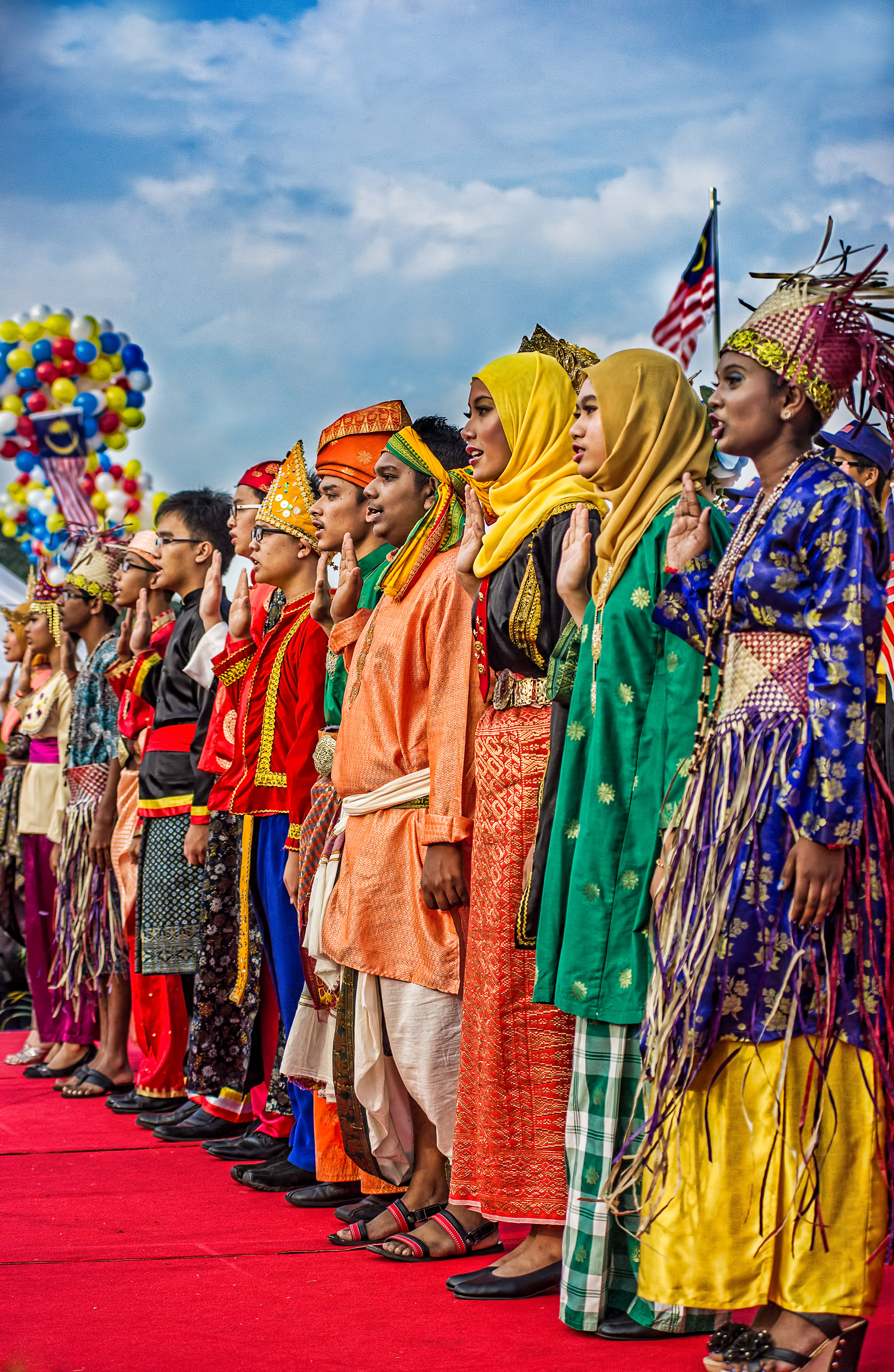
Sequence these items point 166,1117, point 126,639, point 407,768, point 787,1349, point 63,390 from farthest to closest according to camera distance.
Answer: point 63,390 < point 126,639 < point 166,1117 < point 407,768 < point 787,1349

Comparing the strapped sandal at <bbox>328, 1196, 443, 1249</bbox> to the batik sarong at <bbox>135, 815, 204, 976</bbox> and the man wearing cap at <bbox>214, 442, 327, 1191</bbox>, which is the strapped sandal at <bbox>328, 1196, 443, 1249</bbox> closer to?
the man wearing cap at <bbox>214, 442, 327, 1191</bbox>

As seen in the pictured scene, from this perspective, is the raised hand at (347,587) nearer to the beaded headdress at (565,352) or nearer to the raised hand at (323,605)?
the raised hand at (323,605)

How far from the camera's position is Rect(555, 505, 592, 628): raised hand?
320cm

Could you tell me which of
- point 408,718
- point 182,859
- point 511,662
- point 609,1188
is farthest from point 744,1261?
point 182,859

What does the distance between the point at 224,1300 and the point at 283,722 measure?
6.37ft

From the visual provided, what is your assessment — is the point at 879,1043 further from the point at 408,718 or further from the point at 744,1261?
the point at 408,718

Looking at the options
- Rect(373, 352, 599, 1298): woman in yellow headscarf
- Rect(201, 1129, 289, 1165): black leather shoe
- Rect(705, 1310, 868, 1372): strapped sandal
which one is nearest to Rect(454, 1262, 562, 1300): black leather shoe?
Rect(373, 352, 599, 1298): woman in yellow headscarf

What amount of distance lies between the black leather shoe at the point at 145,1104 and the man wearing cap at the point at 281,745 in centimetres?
88

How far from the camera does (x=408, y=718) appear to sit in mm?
3801

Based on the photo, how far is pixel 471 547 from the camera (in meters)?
3.56

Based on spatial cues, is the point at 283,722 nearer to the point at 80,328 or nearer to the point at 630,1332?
the point at 630,1332

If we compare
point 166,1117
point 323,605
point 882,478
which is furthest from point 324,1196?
point 882,478

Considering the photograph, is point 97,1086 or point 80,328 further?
point 80,328

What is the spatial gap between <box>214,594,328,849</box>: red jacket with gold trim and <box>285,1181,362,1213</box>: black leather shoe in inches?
39.9
